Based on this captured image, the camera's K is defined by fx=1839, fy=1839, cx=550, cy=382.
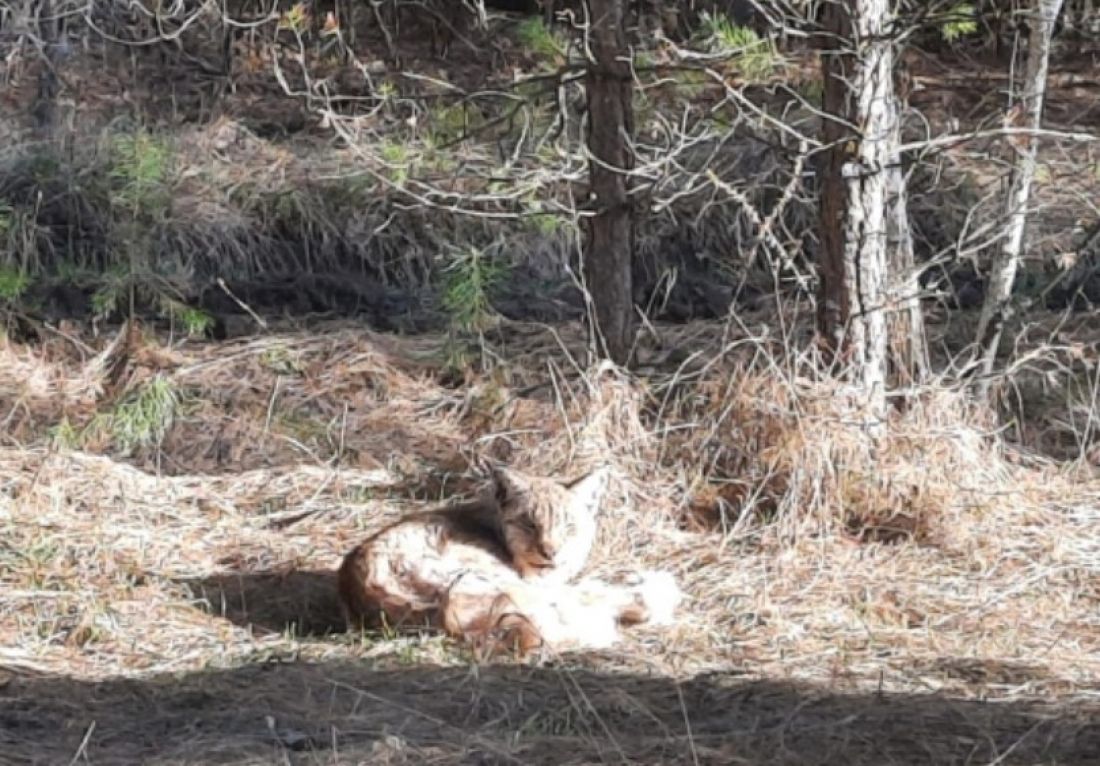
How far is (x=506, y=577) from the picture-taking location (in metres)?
→ 5.91

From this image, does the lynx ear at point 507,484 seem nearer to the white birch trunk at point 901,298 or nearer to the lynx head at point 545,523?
the lynx head at point 545,523

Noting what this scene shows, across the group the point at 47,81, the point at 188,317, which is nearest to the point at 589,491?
the point at 188,317

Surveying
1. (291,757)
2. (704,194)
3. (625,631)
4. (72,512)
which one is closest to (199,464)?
(72,512)

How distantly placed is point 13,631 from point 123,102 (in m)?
7.23

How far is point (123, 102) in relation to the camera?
40.5 ft

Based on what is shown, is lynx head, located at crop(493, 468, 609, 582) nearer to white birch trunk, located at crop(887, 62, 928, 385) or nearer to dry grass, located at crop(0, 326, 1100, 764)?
Result: dry grass, located at crop(0, 326, 1100, 764)

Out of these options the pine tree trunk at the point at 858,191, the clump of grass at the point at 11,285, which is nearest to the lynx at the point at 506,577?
the pine tree trunk at the point at 858,191

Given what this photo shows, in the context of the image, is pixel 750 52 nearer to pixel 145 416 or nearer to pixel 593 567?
pixel 593 567

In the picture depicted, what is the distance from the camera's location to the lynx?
5.64 metres

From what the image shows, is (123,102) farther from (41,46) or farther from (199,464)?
(199,464)

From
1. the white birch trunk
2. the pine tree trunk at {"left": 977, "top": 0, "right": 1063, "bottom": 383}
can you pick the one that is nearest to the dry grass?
the white birch trunk

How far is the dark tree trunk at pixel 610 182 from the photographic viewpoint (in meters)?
7.53

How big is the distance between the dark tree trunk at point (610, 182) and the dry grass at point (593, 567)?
0.30 m

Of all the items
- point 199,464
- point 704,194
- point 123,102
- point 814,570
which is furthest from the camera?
point 123,102
